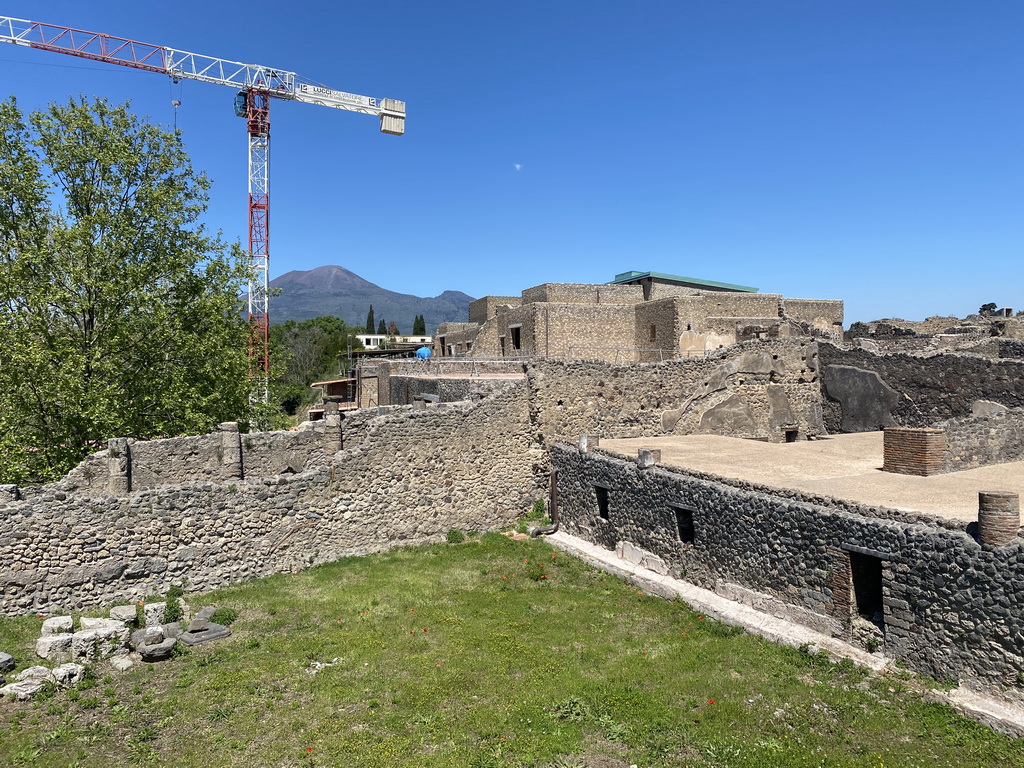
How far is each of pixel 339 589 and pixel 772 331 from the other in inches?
982

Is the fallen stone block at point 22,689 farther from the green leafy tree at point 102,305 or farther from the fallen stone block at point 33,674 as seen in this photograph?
the green leafy tree at point 102,305

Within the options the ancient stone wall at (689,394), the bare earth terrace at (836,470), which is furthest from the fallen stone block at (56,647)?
the ancient stone wall at (689,394)

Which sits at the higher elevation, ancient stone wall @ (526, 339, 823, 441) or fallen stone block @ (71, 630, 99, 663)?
ancient stone wall @ (526, 339, 823, 441)

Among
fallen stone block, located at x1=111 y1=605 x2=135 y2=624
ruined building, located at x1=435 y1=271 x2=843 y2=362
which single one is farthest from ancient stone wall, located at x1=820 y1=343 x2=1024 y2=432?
fallen stone block, located at x1=111 y1=605 x2=135 y2=624

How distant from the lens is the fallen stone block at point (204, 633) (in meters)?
10.6

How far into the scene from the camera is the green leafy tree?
54.3ft

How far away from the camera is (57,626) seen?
10.4 m

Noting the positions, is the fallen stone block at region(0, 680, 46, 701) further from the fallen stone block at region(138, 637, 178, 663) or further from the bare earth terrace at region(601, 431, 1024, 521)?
the bare earth terrace at region(601, 431, 1024, 521)

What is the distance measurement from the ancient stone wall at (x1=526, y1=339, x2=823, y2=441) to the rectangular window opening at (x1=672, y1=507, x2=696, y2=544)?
5769mm

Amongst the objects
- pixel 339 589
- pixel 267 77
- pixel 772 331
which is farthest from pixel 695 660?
pixel 267 77

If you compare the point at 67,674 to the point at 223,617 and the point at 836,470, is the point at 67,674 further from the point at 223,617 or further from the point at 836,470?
the point at 836,470

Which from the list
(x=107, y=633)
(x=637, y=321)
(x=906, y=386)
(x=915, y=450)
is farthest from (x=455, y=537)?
(x=637, y=321)

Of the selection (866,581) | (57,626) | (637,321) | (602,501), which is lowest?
(57,626)

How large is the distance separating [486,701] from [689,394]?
1405 cm
